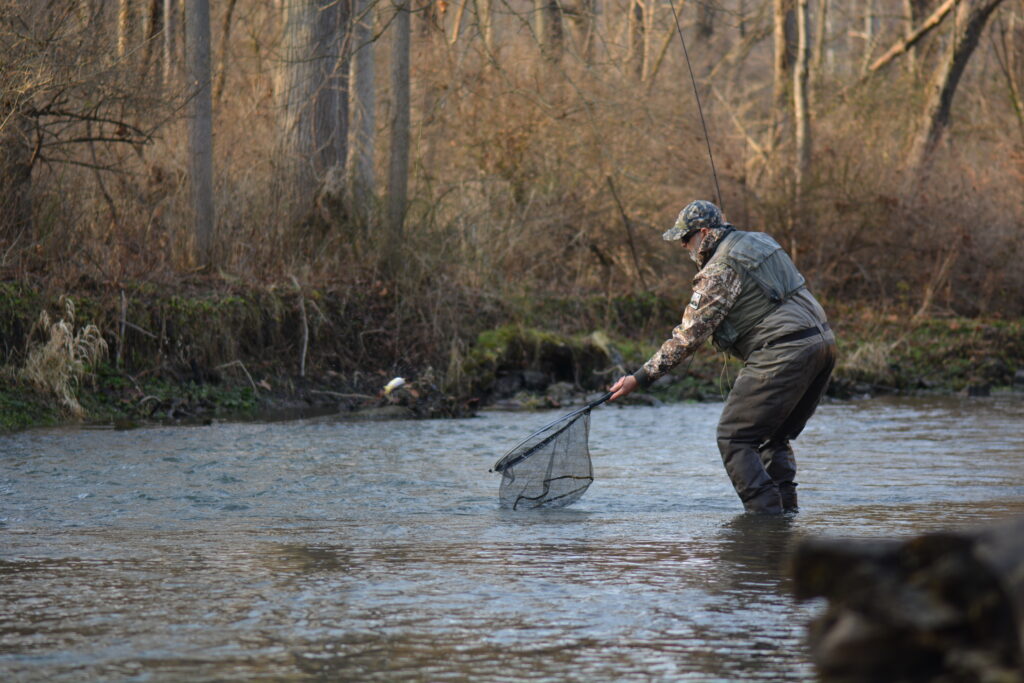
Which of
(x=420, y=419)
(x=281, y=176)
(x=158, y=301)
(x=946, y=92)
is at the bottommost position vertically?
(x=420, y=419)

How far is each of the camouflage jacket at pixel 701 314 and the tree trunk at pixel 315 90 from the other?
32.8ft

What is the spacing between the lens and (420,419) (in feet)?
45.0

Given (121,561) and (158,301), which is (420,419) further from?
(121,561)

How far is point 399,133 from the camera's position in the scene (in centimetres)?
1683

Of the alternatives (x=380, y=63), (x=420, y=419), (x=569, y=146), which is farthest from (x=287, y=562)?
(x=380, y=63)

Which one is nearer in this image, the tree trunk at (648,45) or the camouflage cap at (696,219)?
the camouflage cap at (696,219)

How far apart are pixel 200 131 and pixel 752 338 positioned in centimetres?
915

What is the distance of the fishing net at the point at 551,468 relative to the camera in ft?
27.5

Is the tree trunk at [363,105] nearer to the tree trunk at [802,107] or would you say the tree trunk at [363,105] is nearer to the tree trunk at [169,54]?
the tree trunk at [169,54]

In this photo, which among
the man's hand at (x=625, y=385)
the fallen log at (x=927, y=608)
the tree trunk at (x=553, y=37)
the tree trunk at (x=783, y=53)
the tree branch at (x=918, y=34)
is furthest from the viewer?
the tree trunk at (x=783, y=53)

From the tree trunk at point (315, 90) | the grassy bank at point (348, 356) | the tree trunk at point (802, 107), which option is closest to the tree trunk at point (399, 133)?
the tree trunk at point (315, 90)

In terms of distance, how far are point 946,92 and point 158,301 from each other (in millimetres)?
14818

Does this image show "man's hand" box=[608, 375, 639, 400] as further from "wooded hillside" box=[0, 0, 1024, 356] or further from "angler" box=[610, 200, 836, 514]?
"wooded hillside" box=[0, 0, 1024, 356]

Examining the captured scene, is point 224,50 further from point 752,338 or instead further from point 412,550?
point 412,550
